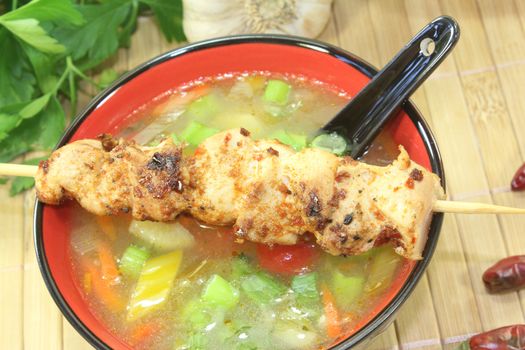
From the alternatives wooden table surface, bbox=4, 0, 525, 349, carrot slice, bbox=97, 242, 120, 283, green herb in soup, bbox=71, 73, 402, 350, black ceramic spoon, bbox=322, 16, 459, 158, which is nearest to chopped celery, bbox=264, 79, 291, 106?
green herb in soup, bbox=71, 73, 402, 350

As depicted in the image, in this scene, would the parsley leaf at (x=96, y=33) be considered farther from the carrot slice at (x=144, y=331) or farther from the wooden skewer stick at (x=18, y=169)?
the carrot slice at (x=144, y=331)

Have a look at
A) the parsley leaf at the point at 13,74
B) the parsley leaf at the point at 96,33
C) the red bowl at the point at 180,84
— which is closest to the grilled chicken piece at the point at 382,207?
the red bowl at the point at 180,84

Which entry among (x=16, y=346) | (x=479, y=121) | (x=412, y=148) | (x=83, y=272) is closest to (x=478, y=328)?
(x=412, y=148)

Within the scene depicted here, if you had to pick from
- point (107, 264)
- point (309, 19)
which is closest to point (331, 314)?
point (107, 264)

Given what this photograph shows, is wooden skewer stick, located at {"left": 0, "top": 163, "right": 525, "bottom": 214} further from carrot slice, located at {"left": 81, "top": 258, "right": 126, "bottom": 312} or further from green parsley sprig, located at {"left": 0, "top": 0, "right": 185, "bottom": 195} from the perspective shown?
green parsley sprig, located at {"left": 0, "top": 0, "right": 185, "bottom": 195}

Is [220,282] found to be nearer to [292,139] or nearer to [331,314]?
[331,314]

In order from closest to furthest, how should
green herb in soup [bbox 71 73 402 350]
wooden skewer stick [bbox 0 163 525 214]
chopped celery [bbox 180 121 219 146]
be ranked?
1. wooden skewer stick [bbox 0 163 525 214]
2. green herb in soup [bbox 71 73 402 350]
3. chopped celery [bbox 180 121 219 146]
